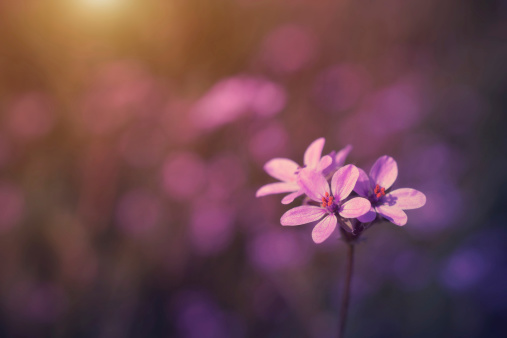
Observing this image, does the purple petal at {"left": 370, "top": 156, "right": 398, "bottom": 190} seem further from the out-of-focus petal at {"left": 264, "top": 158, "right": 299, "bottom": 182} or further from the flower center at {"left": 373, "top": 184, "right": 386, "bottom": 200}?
the out-of-focus petal at {"left": 264, "top": 158, "right": 299, "bottom": 182}

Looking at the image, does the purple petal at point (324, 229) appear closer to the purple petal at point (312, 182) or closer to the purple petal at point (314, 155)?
the purple petal at point (312, 182)

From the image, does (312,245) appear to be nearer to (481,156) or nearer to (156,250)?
(156,250)

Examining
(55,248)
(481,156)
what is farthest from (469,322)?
(55,248)

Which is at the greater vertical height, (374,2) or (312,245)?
(374,2)

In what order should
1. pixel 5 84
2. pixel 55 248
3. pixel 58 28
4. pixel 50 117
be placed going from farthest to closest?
1. pixel 58 28
2. pixel 5 84
3. pixel 50 117
4. pixel 55 248

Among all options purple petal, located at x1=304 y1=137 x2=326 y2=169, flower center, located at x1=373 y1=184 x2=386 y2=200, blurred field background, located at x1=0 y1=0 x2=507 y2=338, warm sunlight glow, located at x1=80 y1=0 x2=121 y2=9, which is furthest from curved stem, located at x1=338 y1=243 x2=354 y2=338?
warm sunlight glow, located at x1=80 y1=0 x2=121 y2=9

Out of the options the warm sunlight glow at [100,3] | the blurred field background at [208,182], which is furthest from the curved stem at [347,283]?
the warm sunlight glow at [100,3]

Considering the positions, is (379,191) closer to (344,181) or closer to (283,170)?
(344,181)
